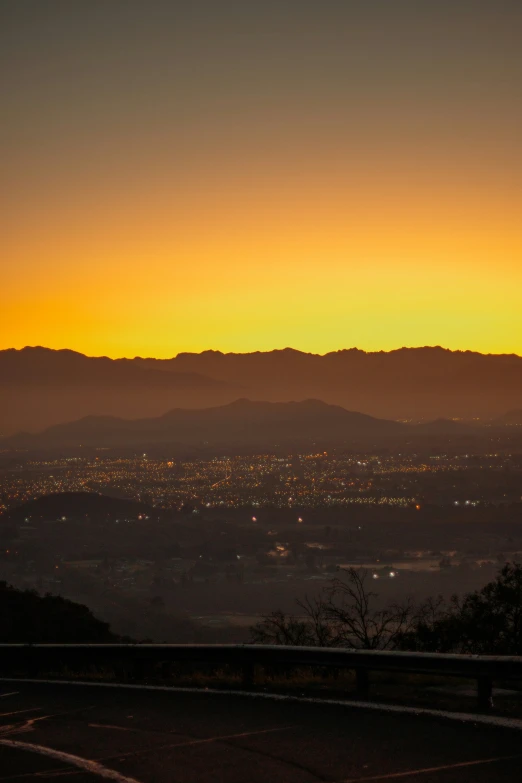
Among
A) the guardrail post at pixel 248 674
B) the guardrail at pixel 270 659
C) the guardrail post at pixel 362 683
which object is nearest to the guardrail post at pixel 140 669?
the guardrail at pixel 270 659

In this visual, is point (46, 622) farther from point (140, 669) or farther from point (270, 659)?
point (270, 659)

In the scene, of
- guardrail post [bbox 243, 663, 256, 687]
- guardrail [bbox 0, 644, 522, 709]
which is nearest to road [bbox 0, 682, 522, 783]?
guardrail [bbox 0, 644, 522, 709]

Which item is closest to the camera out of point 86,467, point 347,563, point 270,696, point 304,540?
point 270,696

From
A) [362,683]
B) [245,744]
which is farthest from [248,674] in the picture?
[245,744]

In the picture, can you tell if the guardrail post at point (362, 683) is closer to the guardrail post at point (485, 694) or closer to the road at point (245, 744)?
the road at point (245, 744)

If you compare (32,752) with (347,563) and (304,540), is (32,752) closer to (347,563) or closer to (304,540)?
(347,563)

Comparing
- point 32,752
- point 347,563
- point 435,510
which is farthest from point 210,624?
point 435,510

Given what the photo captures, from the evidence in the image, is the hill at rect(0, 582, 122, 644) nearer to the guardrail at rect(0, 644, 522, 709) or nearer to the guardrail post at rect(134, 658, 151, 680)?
the guardrail at rect(0, 644, 522, 709)
